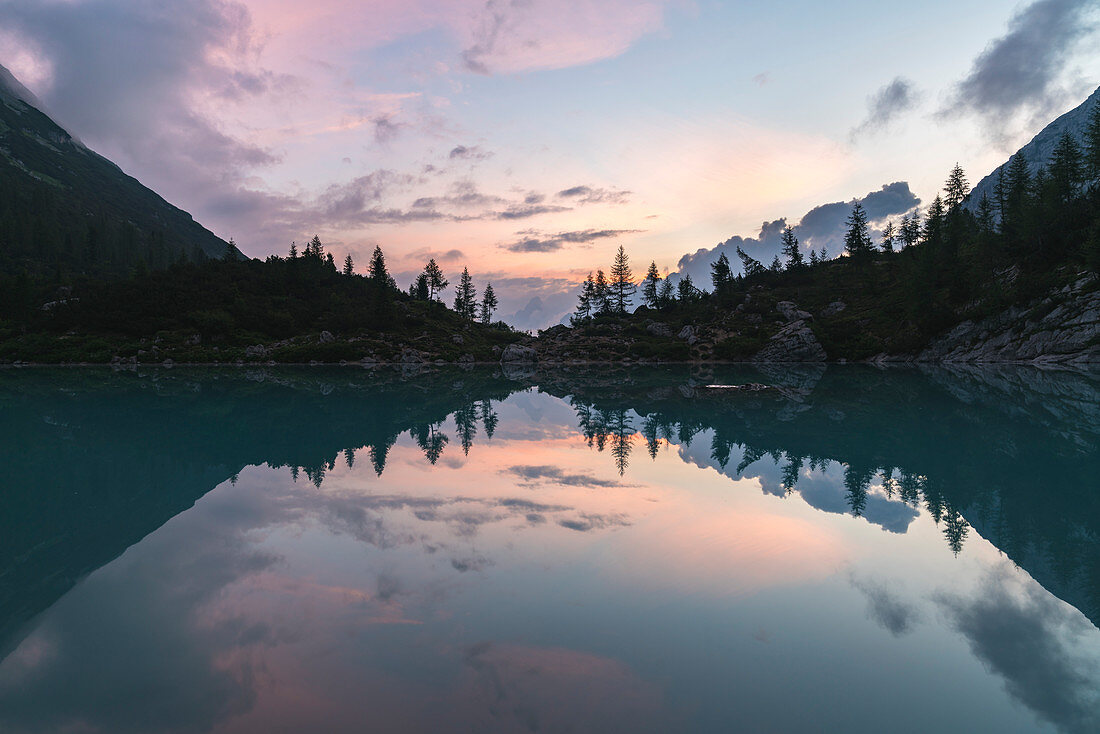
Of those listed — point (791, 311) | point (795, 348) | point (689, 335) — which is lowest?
point (795, 348)

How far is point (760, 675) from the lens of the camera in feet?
22.9

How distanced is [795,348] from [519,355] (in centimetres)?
4965

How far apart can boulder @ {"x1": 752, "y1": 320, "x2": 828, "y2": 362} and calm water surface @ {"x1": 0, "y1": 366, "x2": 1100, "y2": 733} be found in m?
64.5

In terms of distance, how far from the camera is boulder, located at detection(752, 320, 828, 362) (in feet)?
283

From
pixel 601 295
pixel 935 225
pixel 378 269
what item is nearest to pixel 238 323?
pixel 378 269

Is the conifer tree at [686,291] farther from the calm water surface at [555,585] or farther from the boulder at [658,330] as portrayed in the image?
the calm water surface at [555,585]

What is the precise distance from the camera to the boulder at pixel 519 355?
316ft

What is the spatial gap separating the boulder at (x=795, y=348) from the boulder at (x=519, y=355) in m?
41.9

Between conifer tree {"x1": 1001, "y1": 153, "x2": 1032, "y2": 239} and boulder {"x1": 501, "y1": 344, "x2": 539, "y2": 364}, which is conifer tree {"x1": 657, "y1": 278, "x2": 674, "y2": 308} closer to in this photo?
boulder {"x1": 501, "y1": 344, "x2": 539, "y2": 364}

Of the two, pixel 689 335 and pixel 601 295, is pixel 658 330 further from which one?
pixel 601 295

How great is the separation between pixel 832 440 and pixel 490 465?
16.8m

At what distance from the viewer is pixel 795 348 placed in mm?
86625

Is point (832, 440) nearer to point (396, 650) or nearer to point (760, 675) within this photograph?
point (760, 675)

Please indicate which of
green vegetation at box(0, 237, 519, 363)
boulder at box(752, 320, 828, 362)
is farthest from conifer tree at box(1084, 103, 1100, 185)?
green vegetation at box(0, 237, 519, 363)
